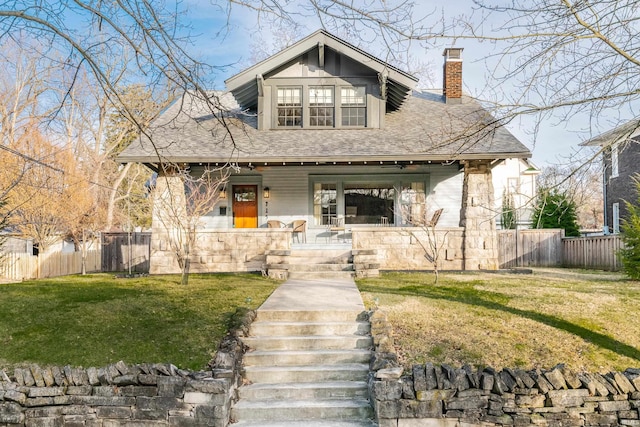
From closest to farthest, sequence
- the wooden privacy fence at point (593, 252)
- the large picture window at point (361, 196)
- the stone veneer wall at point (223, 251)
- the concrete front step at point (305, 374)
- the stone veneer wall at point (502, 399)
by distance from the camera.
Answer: the stone veneer wall at point (502, 399) → the concrete front step at point (305, 374) → the stone veneer wall at point (223, 251) → the wooden privacy fence at point (593, 252) → the large picture window at point (361, 196)

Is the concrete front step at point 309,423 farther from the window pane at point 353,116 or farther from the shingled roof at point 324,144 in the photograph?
the window pane at point 353,116

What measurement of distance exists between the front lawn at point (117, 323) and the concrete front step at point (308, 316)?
594 millimetres

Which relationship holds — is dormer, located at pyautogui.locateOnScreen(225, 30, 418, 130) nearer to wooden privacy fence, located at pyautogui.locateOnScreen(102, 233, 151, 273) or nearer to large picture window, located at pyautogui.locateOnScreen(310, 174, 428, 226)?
large picture window, located at pyautogui.locateOnScreen(310, 174, 428, 226)

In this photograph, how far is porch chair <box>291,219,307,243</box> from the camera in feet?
48.1

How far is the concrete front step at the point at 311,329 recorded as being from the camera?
22.7 feet

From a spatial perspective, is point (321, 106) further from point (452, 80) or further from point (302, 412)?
point (302, 412)

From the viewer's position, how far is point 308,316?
728 centimetres

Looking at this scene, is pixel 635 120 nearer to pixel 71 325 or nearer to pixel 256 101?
pixel 71 325

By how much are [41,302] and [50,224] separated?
1113cm

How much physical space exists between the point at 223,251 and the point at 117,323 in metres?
6.21

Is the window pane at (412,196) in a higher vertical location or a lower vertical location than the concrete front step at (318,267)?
higher

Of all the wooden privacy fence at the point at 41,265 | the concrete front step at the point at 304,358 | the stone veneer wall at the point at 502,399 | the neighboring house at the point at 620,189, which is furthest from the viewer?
the neighboring house at the point at 620,189

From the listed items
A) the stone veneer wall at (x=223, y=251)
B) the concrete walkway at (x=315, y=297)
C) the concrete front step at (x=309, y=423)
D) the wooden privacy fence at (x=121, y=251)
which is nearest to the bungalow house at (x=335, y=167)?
the stone veneer wall at (x=223, y=251)

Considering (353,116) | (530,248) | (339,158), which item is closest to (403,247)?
(339,158)
